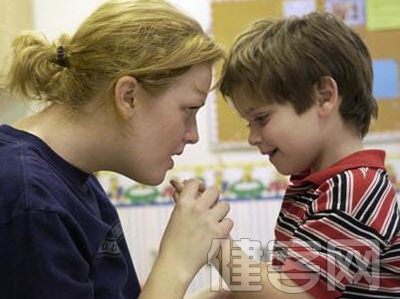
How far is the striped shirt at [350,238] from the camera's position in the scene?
2.65 ft

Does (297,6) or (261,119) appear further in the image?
(297,6)

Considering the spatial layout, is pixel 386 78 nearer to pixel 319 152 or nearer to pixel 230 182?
pixel 230 182

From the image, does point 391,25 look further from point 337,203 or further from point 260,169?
point 337,203

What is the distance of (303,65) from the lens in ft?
3.02

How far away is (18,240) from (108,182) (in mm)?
1203

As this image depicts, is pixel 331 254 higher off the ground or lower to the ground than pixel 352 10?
lower

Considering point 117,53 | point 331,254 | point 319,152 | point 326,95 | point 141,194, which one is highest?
point 117,53

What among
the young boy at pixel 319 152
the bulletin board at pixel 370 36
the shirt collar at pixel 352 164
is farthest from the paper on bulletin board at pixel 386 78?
the shirt collar at pixel 352 164

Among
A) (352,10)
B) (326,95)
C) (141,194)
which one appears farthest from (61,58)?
(352,10)

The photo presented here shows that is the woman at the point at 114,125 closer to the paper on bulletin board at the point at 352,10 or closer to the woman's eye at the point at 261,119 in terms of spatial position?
the woman's eye at the point at 261,119

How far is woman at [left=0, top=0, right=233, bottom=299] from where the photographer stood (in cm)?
80

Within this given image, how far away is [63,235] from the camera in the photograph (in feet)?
2.37

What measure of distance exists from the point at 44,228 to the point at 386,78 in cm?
144

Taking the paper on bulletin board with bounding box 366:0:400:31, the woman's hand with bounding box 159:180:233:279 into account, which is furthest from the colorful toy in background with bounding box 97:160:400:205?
the woman's hand with bounding box 159:180:233:279
